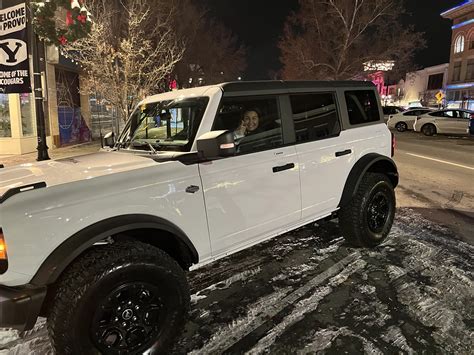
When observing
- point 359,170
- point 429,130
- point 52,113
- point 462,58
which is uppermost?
point 462,58

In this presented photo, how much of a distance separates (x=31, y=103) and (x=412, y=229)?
541 inches

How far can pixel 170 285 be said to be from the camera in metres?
2.82

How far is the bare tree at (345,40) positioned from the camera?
30.9m

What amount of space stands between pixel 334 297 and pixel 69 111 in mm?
16740

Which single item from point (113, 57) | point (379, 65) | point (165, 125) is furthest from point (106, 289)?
point (379, 65)

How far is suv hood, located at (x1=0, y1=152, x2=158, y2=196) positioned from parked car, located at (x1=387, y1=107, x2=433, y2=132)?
23.7 m

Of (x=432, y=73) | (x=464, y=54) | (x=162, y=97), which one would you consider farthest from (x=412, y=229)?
(x=432, y=73)

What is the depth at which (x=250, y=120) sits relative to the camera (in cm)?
361

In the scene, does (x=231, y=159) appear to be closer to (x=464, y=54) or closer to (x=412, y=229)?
(x=412, y=229)

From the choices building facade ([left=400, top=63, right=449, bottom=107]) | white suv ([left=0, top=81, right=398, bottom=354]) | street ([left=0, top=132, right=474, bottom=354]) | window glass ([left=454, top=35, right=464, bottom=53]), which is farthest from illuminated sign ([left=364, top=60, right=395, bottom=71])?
white suv ([left=0, top=81, right=398, bottom=354])

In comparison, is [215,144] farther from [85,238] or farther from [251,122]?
[85,238]

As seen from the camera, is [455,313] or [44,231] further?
[455,313]

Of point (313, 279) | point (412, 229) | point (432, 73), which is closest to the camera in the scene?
point (313, 279)

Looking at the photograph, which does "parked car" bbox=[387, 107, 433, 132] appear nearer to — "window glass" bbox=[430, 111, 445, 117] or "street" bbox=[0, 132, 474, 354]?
"window glass" bbox=[430, 111, 445, 117]
